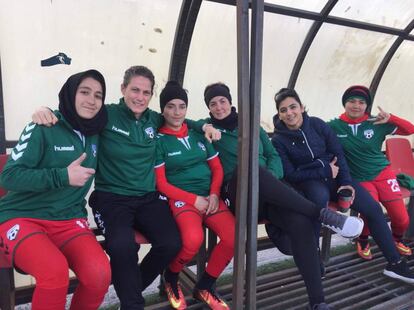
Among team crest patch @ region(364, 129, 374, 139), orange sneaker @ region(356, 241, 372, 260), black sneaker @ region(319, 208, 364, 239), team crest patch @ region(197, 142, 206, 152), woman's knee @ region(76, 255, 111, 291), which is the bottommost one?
orange sneaker @ region(356, 241, 372, 260)

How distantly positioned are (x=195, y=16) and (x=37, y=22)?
130 cm

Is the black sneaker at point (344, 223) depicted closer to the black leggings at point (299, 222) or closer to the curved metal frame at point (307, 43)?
the black leggings at point (299, 222)

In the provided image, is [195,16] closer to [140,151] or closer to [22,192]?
[140,151]

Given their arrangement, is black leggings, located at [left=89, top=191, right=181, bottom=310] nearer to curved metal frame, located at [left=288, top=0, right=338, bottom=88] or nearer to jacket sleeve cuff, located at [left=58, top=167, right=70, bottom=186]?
jacket sleeve cuff, located at [left=58, top=167, right=70, bottom=186]

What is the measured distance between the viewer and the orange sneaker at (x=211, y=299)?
2705 mm

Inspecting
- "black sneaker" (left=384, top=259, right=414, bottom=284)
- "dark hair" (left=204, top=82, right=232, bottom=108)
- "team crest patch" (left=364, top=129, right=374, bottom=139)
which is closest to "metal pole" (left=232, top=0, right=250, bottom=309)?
"dark hair" (left=204, top=82, right=232, bottom=108)

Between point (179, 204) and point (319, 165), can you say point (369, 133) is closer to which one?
point (319, 165)

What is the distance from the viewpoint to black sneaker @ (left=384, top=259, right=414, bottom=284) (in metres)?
3.15

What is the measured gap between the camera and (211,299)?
2.74 metres

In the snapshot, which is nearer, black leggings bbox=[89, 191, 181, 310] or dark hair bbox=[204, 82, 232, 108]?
black leggings bbox=[89, 191, 181, 310]

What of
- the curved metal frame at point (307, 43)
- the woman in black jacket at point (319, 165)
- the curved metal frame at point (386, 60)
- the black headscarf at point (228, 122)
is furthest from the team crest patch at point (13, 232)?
the curved metal frame at point (386, 60)

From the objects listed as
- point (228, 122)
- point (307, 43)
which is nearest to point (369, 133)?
point (307, 43)

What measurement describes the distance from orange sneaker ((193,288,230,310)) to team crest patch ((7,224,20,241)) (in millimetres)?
1373

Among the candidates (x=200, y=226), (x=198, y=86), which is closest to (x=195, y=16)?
(x=198, y=86)
